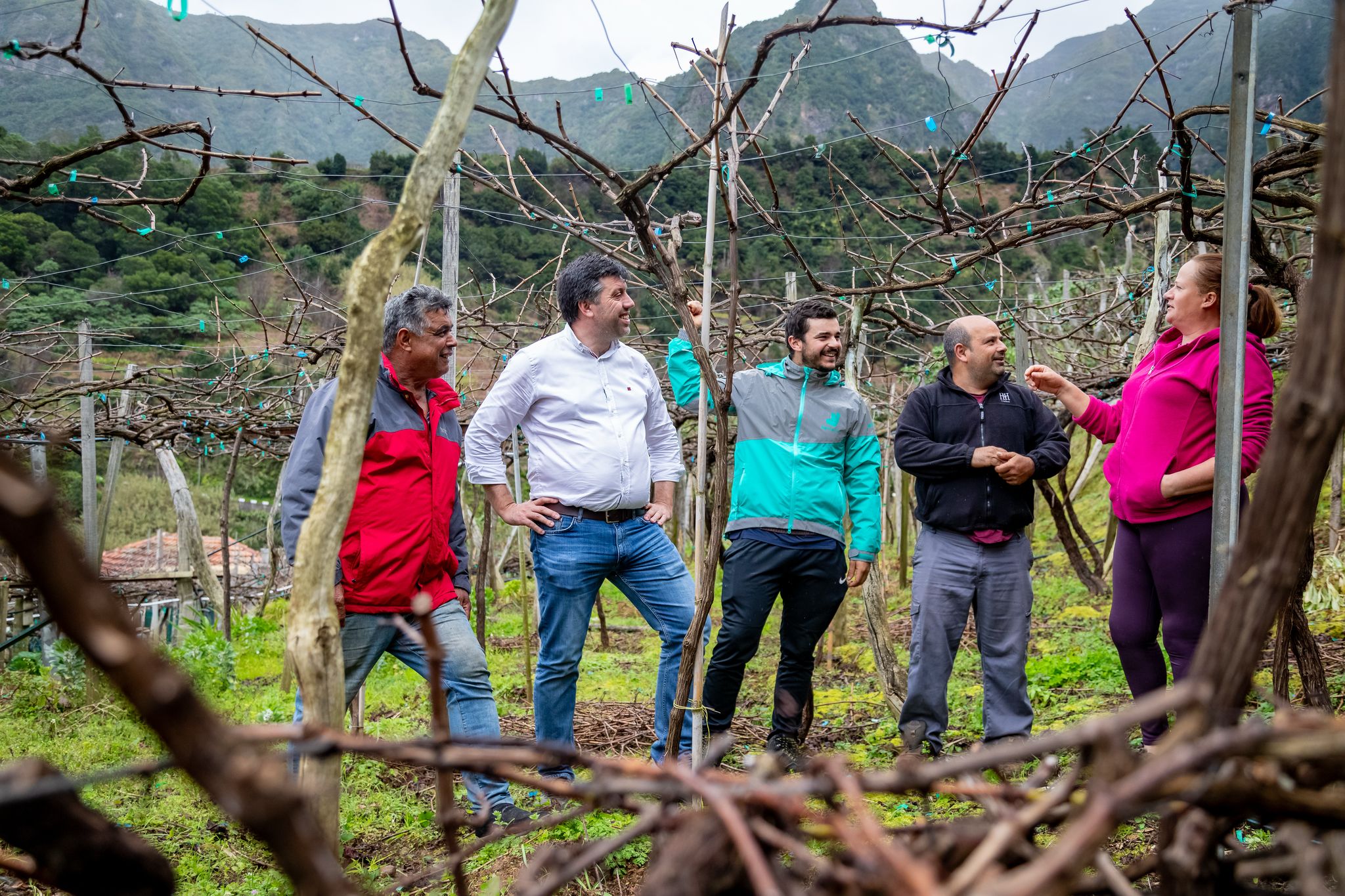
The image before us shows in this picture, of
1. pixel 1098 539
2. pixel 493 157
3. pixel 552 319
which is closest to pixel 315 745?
pixel 552 319

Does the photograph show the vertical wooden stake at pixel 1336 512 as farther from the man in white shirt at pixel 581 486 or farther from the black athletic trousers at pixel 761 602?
the man in white shirt at pixel 581 486

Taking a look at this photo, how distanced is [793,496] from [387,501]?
158cm

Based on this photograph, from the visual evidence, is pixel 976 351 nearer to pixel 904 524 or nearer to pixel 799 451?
pixel 799 451

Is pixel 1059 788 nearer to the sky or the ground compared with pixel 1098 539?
nearer to the sky

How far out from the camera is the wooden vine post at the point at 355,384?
1400mm

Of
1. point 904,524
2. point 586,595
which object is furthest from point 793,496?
point 904,524

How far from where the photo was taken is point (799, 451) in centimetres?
380

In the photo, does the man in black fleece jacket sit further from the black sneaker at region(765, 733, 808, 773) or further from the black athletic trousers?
the black sneaker at region(765, 733, 808, 773)

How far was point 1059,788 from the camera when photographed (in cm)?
87

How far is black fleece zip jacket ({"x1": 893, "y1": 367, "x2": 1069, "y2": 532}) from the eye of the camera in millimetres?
3582

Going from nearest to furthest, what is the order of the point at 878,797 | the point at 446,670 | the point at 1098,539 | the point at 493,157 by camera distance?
1. the point at 446,670
2. the point at 878,797
3. the point at 1098,539
4. the point at 493,157

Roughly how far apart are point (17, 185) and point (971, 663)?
623cm

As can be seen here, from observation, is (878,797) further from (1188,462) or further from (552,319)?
(552,319)

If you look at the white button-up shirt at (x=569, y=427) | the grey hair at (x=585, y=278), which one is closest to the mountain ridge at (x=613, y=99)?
the grey hair at (x=585, y=278)
